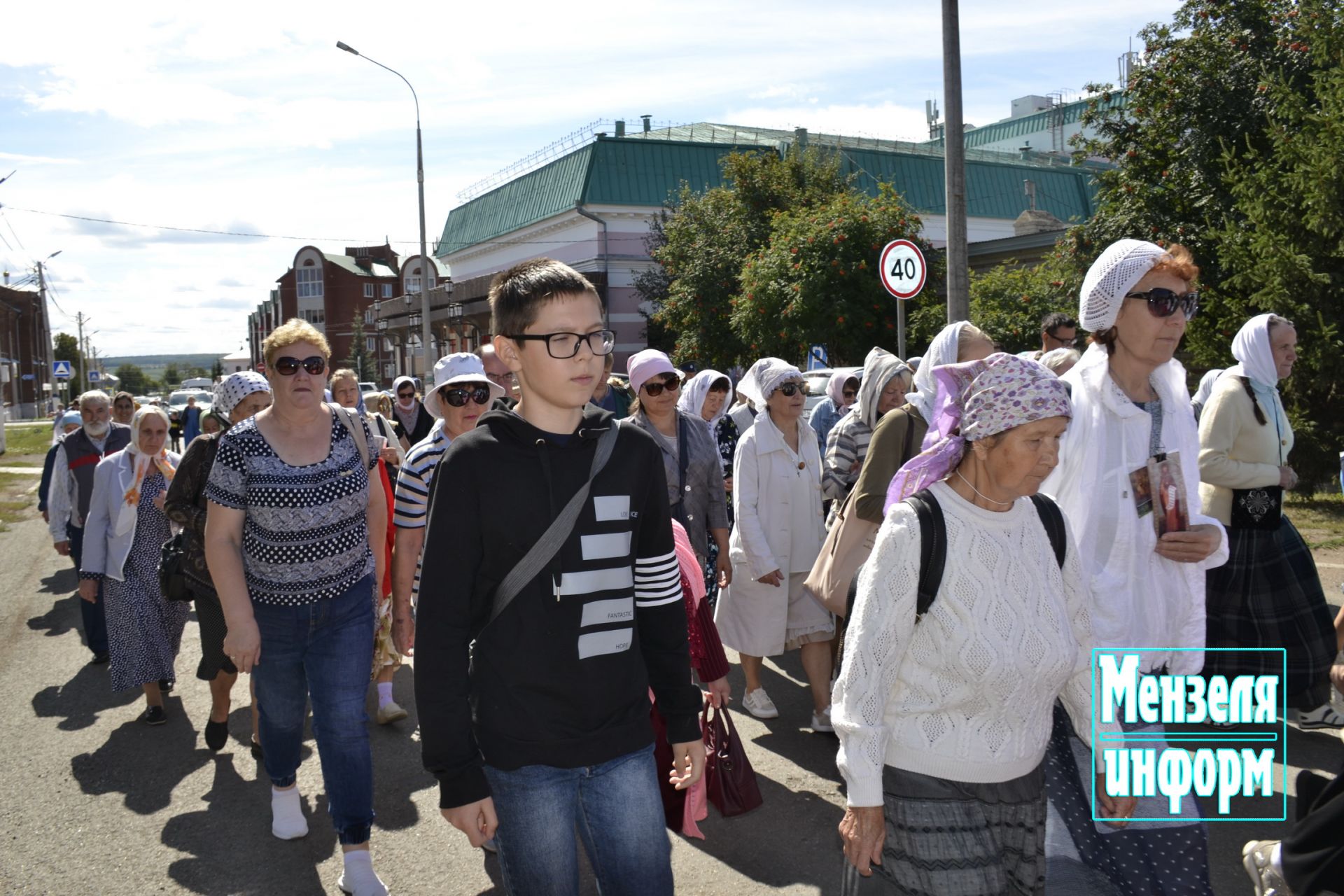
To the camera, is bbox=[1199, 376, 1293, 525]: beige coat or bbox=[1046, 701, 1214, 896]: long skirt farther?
bbox=[1199, 376, 1293, 525]: beige coat

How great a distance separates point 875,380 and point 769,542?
3.65 ft

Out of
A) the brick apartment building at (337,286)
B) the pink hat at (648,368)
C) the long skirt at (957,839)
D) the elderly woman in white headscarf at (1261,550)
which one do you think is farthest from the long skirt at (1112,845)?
the brick apartment building at (337,286)

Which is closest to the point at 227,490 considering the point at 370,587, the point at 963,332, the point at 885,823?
the point at 370,587

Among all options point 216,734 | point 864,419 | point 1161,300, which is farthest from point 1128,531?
point 216,734

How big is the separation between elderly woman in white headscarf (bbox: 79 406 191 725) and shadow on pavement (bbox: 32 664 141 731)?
1.36ft

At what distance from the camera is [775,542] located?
619cm

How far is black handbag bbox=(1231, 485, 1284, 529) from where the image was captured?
19.1 ft

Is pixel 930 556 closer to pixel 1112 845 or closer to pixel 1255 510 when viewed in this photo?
pixel 1112 845

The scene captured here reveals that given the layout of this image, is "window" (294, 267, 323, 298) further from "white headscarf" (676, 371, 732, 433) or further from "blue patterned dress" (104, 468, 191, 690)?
"blue patterned dress" (104, 468, 191, 690)

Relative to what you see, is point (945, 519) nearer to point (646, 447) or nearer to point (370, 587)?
point (646, 447)

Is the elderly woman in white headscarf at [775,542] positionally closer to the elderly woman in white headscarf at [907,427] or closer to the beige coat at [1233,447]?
the elderly woman in white headscarf at [907,427]

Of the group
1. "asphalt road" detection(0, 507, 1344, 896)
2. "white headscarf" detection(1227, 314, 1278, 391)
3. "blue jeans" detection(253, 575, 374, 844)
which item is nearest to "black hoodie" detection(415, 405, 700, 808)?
"blue jeans" detection(253, 575, 374, 844)

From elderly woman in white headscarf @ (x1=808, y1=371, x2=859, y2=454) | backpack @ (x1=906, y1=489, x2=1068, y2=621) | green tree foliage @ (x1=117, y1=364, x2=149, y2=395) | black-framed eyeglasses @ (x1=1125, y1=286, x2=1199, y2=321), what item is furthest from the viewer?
green tree foliage @ (x1=117, y1=364, x2=149, y2=395)

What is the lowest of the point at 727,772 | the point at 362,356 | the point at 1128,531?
the point at 727,772
